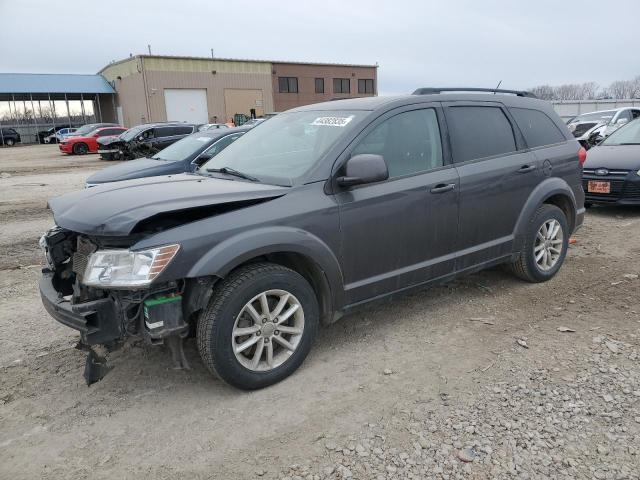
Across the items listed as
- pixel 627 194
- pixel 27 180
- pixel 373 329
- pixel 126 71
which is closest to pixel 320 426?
pixel 373 329

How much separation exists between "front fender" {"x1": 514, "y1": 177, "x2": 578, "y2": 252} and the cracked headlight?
319 centimetres

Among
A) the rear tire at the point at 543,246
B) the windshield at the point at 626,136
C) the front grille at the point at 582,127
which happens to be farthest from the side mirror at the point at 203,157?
the front grille at the point at 582,127

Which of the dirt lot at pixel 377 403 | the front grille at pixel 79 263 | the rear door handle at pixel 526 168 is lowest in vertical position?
the dirt lot at pixel 377 403

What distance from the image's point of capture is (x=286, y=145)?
4.08 m

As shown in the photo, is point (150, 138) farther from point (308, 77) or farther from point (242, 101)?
point (308, 77)

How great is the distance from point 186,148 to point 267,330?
713 cm

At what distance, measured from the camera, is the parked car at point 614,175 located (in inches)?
312

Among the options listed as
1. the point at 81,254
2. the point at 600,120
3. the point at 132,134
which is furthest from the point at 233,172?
the point at 132,134

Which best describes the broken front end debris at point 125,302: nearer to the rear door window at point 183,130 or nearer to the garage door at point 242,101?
the rear door window at point 183,130

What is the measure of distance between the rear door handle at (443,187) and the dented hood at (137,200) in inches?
49.2

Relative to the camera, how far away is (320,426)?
2.94 meters

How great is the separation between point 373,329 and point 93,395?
2.10 m

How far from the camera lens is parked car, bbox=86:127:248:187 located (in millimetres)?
8602

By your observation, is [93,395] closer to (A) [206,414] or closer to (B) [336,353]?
(A) [206,414]
